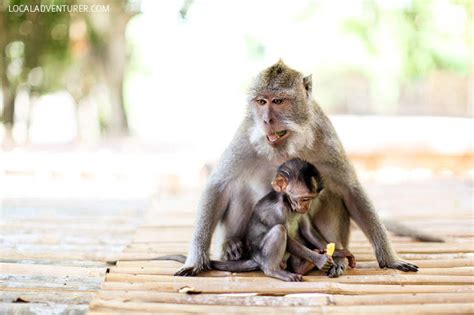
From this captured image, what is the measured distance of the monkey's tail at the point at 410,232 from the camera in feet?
13.4

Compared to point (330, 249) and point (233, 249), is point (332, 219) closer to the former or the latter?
point (330, 249)

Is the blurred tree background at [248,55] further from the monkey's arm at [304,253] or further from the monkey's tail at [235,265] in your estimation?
the monkey's arm at [304,253]

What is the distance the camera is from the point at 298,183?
3.25 meters

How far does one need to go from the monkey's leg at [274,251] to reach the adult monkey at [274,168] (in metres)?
0.26

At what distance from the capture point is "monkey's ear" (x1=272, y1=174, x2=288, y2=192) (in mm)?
3312

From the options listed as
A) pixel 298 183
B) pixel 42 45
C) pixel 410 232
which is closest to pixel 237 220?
pixel 298 183

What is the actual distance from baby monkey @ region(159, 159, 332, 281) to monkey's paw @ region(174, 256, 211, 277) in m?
0.05

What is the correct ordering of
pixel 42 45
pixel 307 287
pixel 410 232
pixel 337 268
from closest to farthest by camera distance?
pixel 307 287
pixel 337 268
pixel 410 232
pixel 42 45

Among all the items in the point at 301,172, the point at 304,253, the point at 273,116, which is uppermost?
the point at 273,116

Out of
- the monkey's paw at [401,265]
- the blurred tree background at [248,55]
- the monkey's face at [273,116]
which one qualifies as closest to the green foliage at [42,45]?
the blurred tree background at [248,55]

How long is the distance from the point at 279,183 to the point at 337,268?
0.53m

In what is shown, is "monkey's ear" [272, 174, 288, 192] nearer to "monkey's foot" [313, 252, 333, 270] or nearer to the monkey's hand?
"monkey's foot" [313, 252, 333, 270]

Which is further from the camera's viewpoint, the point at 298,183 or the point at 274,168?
the point at 274,168

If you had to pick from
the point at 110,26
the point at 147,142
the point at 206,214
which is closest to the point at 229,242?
the point at 206,214
